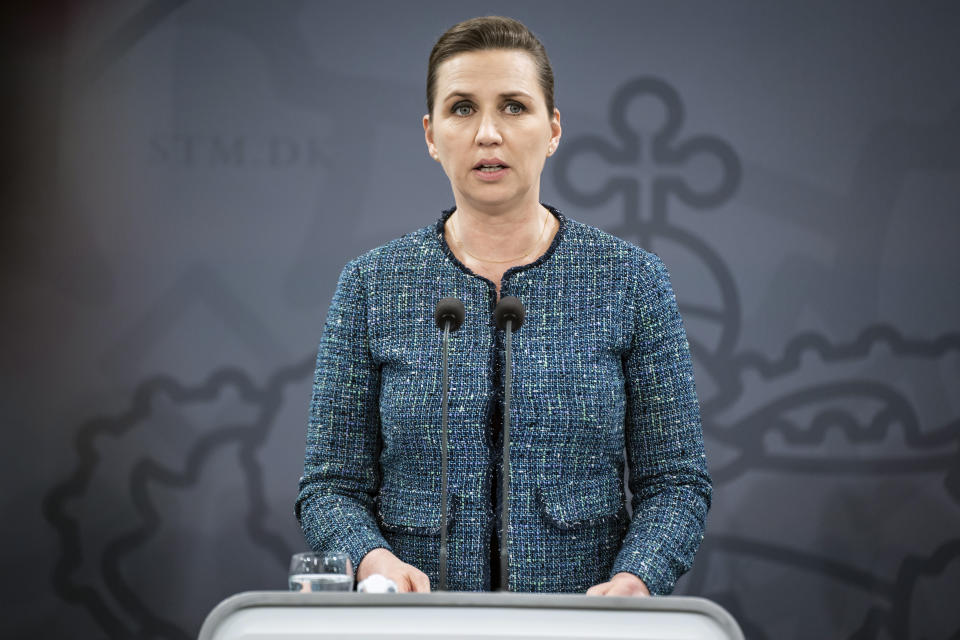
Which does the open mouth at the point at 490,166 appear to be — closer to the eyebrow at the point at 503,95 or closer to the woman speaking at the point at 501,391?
the woman speaking at the point at 501,391

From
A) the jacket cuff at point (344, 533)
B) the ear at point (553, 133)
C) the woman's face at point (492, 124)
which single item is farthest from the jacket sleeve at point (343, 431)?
the ear at point (553, 133)

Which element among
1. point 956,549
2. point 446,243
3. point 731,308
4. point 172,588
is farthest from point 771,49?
point 172,588

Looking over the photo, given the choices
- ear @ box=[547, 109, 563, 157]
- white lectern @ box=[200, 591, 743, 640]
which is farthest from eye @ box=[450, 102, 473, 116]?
white lectern @ box=[200, 591, 743, 640]

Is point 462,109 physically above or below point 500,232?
above

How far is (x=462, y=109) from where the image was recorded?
1505mm

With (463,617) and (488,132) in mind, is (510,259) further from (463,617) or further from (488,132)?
(463,617)

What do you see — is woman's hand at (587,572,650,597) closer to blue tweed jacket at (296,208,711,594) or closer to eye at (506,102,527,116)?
blue tweed jacket at (296,208,711,594)

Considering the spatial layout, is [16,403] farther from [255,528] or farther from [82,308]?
[255,528]

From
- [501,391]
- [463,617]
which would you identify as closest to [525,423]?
[501,391]

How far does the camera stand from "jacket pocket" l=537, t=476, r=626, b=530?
4.76 feet

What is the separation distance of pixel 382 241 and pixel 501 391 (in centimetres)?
172

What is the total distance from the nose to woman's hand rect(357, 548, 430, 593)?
2.04 feet

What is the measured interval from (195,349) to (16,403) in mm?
588

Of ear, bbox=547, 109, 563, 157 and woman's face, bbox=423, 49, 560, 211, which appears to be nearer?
woman's face, bbox=423, 49, 560, 211
